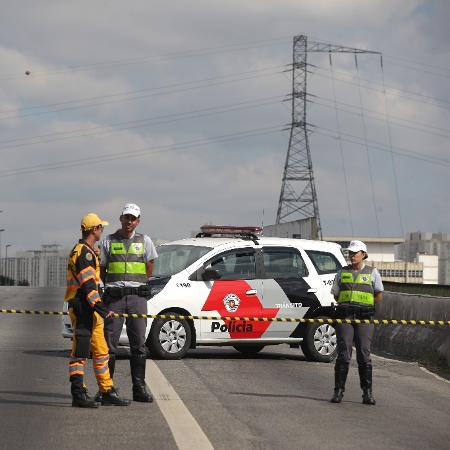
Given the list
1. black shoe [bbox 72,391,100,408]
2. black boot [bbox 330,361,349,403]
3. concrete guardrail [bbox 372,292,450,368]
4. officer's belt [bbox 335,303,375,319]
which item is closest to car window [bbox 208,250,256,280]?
concrete guardrail [bbox 372,292,450,368]

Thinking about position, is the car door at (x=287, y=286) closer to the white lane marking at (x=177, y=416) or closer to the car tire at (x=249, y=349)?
the car tire at (x=249, y=349)

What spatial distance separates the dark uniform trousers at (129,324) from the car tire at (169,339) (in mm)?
5070

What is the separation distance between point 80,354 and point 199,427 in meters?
1.75

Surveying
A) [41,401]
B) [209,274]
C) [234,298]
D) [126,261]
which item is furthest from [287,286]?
[41,401]

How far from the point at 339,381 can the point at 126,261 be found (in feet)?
8.16

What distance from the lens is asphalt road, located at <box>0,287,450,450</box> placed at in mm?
9344

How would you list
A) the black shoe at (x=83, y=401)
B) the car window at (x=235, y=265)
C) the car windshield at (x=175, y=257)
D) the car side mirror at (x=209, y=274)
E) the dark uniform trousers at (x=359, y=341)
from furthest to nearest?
the car window at (x=235, y=265) < the car windshield at (x=175, y=257) < the car side mirror at (x=209, y=274) < the dark uniform trousers at (x=359, y=341) < the black shoe at (x=83, y=401)

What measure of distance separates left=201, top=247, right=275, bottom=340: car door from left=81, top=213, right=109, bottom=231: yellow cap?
6441mm

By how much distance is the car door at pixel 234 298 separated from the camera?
17.6 metres

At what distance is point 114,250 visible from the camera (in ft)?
39.8

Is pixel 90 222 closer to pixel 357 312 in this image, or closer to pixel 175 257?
pixel 357 312

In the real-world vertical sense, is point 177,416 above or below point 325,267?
below

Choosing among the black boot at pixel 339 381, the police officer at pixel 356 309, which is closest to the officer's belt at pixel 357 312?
the police officer at pixel 356 309

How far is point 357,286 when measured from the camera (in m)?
12.7
